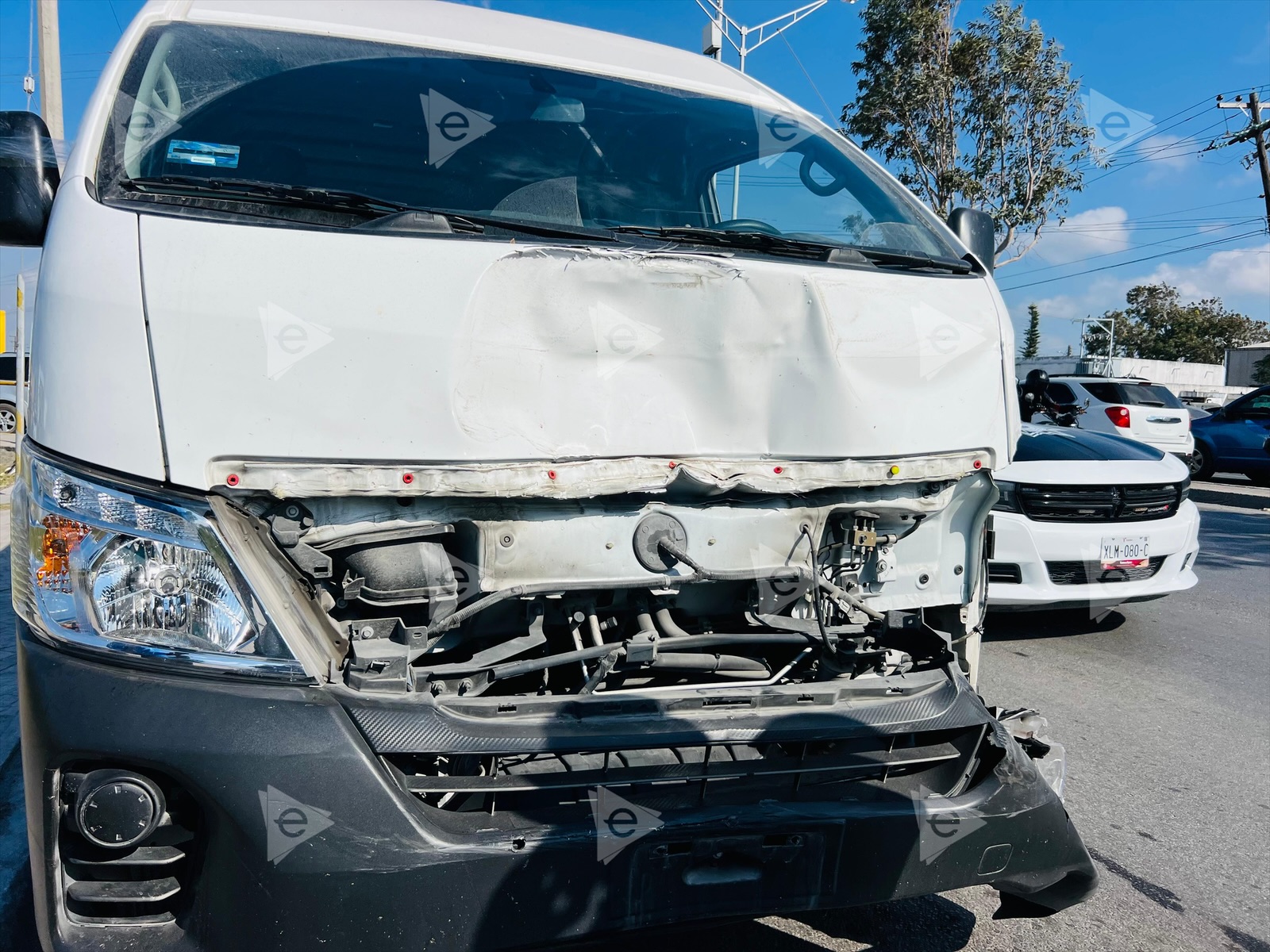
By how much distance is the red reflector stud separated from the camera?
1431 cm

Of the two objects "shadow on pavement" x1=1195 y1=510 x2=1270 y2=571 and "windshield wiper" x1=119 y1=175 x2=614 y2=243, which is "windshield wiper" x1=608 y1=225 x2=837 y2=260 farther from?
"shadow on pavement" x1=1195 y1=510 x2=1270 y2=571

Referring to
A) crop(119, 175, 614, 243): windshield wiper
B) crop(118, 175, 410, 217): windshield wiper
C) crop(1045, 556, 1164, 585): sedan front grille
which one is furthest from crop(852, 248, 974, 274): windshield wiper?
crop(1045, 556, 1164, 585): sedan front grille

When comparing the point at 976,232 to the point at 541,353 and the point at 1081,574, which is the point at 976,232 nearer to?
the point at 541,353

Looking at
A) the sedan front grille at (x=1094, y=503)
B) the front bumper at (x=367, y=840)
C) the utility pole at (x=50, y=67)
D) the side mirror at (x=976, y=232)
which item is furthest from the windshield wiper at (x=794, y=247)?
the utility pole at (x=50, y=67)

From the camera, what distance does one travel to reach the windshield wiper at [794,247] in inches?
91.4

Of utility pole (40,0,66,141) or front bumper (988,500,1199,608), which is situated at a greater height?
utility pole (40,0,66,141)

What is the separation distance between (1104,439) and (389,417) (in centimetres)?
538

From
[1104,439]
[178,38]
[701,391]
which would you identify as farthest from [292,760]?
[1104,439]

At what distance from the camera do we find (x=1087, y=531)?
197 inches

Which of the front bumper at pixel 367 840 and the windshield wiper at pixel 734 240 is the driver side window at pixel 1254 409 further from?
the front bumper at pixel 367 840

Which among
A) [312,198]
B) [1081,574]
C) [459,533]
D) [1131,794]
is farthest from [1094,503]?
[312,198]

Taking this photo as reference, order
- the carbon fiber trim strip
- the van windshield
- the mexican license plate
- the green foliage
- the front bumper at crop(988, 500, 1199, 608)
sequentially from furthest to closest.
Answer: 1. the green foliage
2. the mexican license plate
3. the front bumper at crop(988, 500, 1199, 608)
4. the van windshield
5. the carbon fiber trim strip

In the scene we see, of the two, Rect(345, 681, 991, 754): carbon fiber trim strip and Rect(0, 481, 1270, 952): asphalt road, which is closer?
Rect(345, 681, 991, 754): carbon fiber trim strip

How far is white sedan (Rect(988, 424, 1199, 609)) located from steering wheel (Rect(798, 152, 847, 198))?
261 cm
